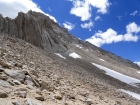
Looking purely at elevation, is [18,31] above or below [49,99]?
above

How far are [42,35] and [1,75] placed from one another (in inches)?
1742

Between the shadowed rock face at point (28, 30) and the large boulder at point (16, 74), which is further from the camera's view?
the shadowed rock face at point (28, 30)

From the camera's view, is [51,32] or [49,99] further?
[51,32]

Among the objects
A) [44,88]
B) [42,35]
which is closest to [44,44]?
[42,35]

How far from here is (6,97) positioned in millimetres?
9383

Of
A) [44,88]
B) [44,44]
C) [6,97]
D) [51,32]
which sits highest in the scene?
[51,32]

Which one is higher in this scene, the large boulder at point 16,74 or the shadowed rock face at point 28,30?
the shadowed rock face at point 28,30

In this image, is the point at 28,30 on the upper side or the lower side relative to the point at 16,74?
upper

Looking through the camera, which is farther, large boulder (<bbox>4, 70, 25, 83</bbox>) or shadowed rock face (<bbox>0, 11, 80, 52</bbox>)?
shadowed rock face (<bbox>0, 11, 80, 52</bbox>)

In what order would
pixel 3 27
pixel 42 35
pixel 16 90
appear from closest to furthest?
pixel 16 90 → pixel 3 27 → pixel 42 35

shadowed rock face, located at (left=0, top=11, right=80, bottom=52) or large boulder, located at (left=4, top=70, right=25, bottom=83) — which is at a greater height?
shadowed rock face, located at (left=0, top=11, right=80, bottom=52)

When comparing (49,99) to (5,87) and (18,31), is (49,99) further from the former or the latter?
(18,31)

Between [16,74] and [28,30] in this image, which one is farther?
[28,30]

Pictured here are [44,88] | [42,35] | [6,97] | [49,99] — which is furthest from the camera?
[42,35]
